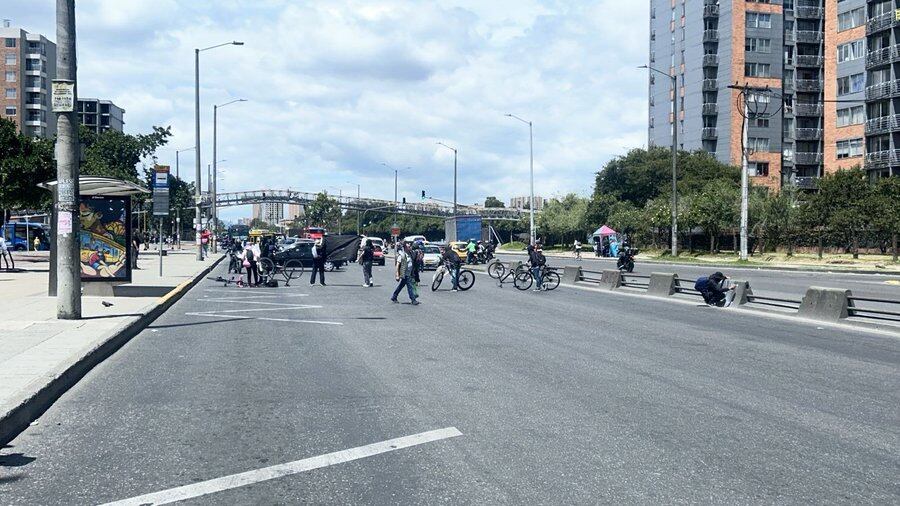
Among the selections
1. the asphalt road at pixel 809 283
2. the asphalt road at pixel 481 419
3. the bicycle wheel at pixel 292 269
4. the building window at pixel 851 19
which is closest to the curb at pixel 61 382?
the asphalt road at pixel 481 419

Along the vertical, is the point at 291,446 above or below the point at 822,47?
below

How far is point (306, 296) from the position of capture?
24219 millimetres

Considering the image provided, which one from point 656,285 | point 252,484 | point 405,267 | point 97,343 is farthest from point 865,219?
point 252,484

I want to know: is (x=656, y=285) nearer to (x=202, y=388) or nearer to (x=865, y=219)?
(x=202, y=388)

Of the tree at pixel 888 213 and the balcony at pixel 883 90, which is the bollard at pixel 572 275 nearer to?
the tree at pixel 888 213

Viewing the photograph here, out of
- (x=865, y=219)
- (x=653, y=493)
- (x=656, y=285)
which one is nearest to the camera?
(x=653, y=493)

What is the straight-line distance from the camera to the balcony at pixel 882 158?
70.0 meters

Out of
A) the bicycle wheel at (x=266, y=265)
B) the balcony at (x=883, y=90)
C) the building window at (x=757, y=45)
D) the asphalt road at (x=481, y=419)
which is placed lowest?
the asphalt road at (x=481, y=419)

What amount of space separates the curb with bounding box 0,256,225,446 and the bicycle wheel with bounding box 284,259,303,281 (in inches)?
584

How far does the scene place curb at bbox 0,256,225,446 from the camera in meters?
7.12

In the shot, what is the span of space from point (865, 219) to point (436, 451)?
177ft

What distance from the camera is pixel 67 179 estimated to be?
47.0 feet

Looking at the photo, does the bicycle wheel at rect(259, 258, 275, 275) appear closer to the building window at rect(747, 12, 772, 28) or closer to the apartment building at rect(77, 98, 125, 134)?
the building window at rect(747, 12, 772, 28)

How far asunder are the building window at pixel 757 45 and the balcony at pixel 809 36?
4.16 meters
